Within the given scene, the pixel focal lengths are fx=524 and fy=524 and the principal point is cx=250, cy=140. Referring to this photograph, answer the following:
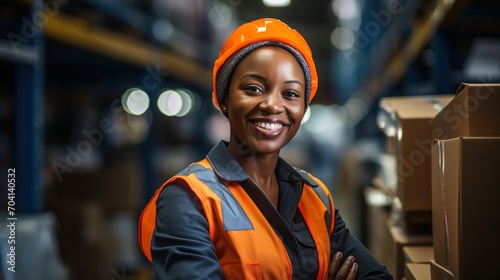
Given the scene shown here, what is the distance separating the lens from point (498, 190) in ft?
5.41

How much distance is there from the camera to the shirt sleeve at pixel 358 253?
2.01 meters

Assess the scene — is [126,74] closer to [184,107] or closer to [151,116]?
[151,116]

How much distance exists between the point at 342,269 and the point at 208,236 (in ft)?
1.86

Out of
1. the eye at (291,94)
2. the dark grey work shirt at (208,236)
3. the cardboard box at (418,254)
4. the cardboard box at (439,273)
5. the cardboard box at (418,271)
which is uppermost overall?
the eye at (291,94)

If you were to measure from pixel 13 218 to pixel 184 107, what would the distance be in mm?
12433

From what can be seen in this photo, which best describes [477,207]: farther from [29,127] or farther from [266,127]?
[29,127]

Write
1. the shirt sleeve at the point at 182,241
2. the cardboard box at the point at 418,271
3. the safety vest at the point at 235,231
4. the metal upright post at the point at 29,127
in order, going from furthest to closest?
the metal upright post at the point at 29,127
the cardboard box at the point at 418,271
the safety vest at the point at 235,231
the shirt sleeve at the point at 182,241

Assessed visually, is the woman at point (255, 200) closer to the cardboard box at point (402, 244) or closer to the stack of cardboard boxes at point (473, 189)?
the stack of cardboard boxes at point (473, 189)

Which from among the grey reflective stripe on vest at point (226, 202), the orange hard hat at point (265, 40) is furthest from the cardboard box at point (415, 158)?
the grey reflective stripe on vest at point (226, 202)

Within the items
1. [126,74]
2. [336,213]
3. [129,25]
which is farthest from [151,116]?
[336,213]

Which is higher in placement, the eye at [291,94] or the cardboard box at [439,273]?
the eye at [291,94]

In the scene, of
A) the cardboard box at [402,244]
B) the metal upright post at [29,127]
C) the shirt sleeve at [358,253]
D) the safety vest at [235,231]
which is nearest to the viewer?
the safety vest at [235,231]

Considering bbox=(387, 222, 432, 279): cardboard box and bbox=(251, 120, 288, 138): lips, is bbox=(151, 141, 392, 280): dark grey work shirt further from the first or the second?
bbox=(387, 222, 432, 279): cardboard box

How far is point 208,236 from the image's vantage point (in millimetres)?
1706
